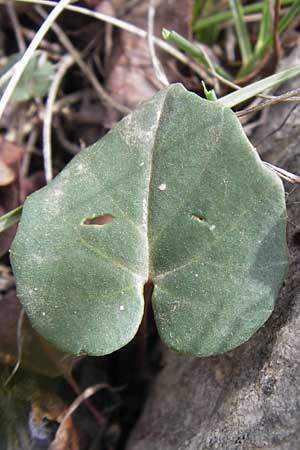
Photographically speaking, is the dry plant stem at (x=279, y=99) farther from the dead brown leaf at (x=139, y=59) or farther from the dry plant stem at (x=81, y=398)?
the dry plant stem at (x=81, y=398)

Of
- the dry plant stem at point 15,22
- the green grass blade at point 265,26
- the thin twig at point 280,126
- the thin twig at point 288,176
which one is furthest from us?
the dry plant stem at point 15,22

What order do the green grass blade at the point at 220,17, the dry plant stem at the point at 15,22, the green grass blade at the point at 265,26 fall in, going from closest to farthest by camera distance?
1. the green grass blade at the point at 265,26
2. the green grass blade at the point at 220,17
3. the dry plant stem at the point at 15,22

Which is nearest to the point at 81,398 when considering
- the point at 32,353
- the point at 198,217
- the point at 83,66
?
the point at 32,353

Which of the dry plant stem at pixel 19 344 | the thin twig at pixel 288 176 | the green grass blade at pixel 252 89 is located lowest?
the dry plant stem at pixel 19 344

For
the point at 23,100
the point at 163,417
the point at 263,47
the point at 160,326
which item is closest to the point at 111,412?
the point at 163,417

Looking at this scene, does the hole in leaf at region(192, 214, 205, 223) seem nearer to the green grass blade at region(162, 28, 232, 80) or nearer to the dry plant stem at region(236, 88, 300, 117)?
the dry plant stem at region(236, 88, 300, 117)

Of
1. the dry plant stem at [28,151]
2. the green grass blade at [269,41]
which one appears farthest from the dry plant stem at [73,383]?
the green grass blade at [269,41]
